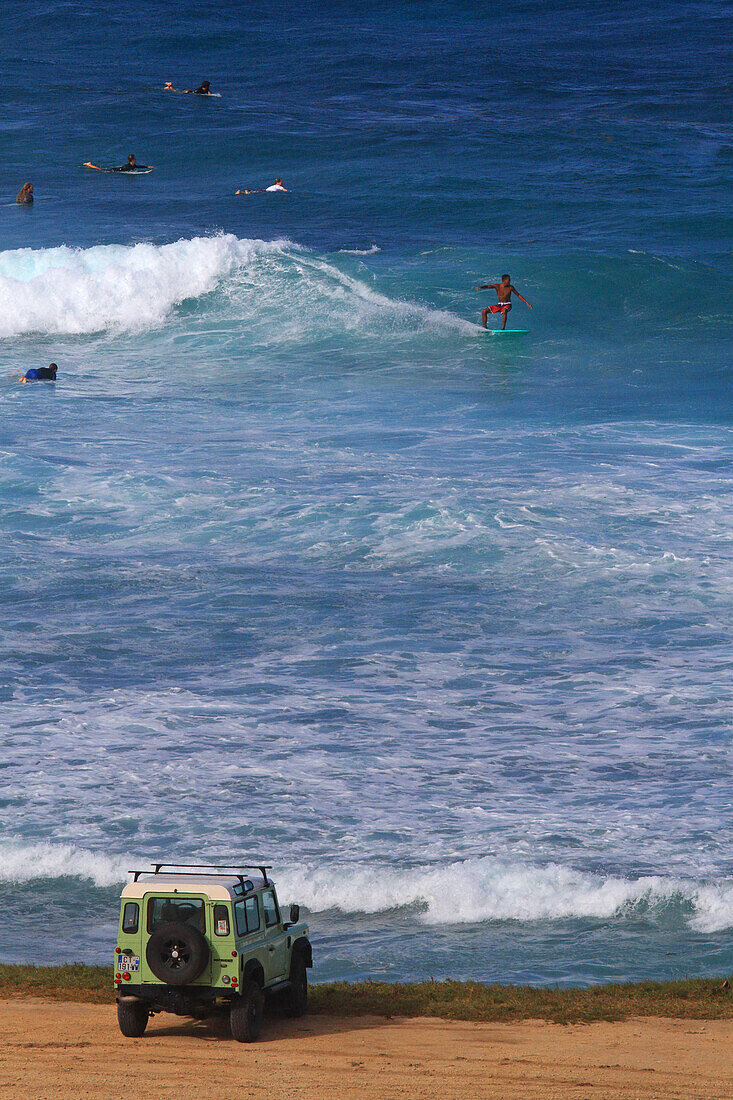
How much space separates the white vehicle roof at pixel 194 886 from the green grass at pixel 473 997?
3.94 feet

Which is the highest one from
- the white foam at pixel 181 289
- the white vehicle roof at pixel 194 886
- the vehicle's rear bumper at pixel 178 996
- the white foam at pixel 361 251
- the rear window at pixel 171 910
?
the white foam at pixel 361 251

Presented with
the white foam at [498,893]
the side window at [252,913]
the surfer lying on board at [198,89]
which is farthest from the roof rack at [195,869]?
the surfer lying on board at [198,89]

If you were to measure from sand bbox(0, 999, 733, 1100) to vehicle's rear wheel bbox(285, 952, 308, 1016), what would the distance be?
0.33ft

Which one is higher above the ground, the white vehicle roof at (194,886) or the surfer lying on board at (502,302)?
the surfer lying on board at (502,302)

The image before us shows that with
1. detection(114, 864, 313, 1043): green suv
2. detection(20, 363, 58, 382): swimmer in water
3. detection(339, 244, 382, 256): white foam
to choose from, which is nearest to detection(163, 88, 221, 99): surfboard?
detection(339, 244, 382, 256): white foam

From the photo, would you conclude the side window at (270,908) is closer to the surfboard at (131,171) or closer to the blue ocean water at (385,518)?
the blue ocean water at (385,518)

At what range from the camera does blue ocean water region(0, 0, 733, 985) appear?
465 inches

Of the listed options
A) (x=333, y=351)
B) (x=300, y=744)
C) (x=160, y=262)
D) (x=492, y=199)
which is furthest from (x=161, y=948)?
(x=492, y=199)

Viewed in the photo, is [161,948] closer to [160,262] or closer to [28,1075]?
[28,1075]

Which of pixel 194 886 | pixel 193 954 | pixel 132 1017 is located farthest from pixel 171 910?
pixel 132 1017

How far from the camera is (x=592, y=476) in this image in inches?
885

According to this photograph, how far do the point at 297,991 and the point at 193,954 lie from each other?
3.61 feet

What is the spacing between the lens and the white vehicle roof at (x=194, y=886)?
8.88 metres

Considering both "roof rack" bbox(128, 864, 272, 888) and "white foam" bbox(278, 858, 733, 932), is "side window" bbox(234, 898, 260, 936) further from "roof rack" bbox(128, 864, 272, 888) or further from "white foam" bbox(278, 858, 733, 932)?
"white foam" bbox(278, 858, 733, 932)
